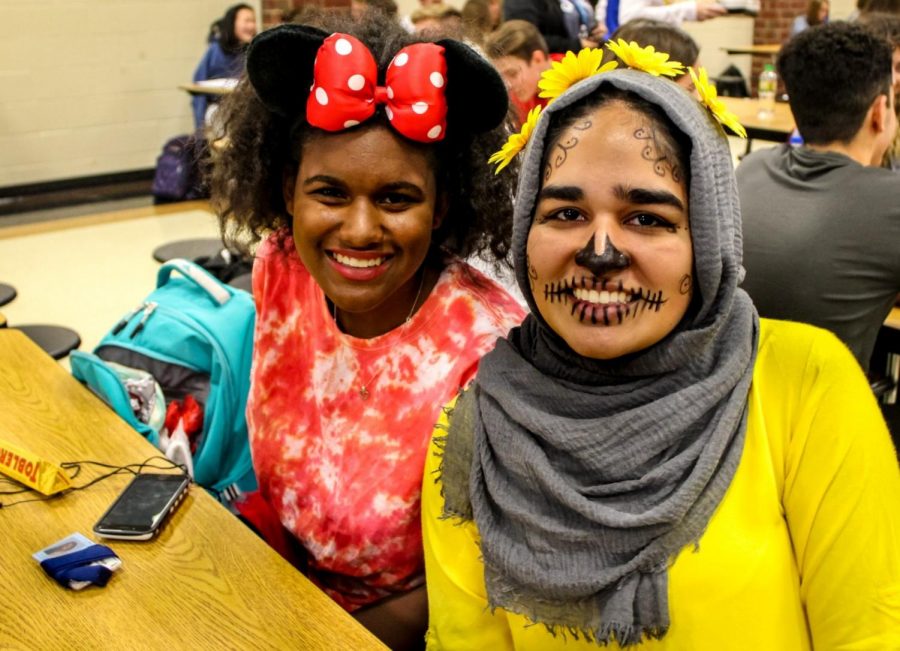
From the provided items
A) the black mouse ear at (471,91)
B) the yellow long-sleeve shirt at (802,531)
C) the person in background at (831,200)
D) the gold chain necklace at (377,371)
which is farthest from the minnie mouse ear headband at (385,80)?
the person in background at (831,200)

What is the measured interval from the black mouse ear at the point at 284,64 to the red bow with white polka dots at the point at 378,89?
55 mm

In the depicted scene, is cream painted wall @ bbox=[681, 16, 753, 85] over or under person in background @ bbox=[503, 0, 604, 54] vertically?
under

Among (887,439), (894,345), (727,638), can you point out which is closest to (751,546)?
(727,638)

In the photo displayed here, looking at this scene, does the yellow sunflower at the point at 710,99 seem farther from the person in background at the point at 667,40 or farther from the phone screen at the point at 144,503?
the person in background at the point at 667,40

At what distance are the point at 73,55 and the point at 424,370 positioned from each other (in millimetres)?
6678

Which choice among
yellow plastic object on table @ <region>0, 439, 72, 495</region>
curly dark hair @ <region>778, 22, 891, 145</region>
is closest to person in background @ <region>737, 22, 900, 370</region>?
curly dark hair @ <region>778, 22, 891, 145</region>

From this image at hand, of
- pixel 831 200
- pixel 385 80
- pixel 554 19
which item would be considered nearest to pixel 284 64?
pixel 385 80

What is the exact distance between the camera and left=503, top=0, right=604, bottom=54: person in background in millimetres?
A: 5062

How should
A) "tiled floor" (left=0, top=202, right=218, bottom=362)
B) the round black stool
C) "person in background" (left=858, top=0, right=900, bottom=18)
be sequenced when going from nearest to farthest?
"person in background" (left=858, top=0, right=900, bottom=18) < "tiled floor" (left=0, top=202, right=218, bottom=362) < the round black stool

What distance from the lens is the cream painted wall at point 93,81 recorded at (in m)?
6.93

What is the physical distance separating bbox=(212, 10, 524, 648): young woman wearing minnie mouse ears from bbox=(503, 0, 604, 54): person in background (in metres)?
3.70

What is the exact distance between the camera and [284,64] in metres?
1.47

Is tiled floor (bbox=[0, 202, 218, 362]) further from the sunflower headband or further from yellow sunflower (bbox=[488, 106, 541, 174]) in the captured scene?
the sunflower headband

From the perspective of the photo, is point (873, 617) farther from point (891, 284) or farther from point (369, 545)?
point (891, 284)
